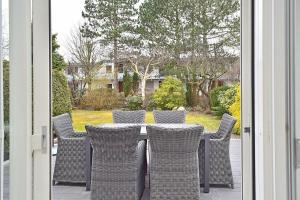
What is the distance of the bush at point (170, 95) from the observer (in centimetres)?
848

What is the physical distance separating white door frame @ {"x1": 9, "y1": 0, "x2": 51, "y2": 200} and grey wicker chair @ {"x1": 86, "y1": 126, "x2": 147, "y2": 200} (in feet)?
5.45

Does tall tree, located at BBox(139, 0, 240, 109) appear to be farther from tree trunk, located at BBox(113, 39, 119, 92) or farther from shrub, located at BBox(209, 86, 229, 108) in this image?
tree trunk, located at BBox(113, 39, 119, 92)

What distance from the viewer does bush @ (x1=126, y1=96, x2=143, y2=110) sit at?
28.0 feet

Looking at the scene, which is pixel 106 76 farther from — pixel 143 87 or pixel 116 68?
pixel 143 87

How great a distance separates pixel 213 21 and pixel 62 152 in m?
5.15

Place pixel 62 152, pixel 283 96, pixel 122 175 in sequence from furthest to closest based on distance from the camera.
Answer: pixel 62 152 → pixel 122 175 → pixel 283 96

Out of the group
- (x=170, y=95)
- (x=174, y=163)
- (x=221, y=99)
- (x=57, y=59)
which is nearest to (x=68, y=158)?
(x=174, y=163)

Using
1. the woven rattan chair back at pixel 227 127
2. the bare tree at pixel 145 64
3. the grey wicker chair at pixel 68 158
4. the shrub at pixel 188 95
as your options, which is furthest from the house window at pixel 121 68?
the woven rattan chair back at pixel 227 127

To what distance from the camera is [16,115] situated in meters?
1.75

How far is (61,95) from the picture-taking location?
7.89m

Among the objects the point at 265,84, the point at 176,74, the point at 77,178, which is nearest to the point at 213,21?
the point at 176,74

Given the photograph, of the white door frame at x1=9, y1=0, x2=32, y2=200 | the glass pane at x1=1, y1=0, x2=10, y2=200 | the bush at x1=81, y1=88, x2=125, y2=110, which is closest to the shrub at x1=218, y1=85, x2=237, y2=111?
the bush at x1=81, y1=88, x2=125, y2=110

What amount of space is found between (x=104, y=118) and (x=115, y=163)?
15.7 ft

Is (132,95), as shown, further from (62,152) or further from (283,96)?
(283,96)
